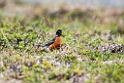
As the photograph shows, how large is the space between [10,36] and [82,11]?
6.48 m

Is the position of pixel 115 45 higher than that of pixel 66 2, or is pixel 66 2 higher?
pixel 66 2

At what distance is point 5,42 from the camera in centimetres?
950

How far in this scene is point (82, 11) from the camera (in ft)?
53.5

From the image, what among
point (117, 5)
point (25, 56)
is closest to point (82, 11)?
point (117, 5)

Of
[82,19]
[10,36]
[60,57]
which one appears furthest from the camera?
[82,19]

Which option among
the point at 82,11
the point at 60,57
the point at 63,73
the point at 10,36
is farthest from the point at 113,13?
the point at 63,73

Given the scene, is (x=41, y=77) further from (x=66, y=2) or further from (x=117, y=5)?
(x=117, y=5)

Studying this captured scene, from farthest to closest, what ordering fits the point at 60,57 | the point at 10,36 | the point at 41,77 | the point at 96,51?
the point at 10,36 < the point at 96,51 < the point at 60,57 < the point at 41,77

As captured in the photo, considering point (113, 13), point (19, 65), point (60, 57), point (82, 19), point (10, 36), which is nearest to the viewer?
point (19, 65)

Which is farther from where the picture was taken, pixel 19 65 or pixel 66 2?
pixel 66 2

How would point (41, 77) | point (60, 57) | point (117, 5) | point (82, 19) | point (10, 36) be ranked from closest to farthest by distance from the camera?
point (41, 77), point (60, 57), point (10, 36), point (82, 19), point (117, 5)

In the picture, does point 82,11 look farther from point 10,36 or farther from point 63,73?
point 63,73

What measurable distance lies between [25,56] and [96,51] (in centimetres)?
175

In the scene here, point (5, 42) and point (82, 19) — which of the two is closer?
point (5, 42)
